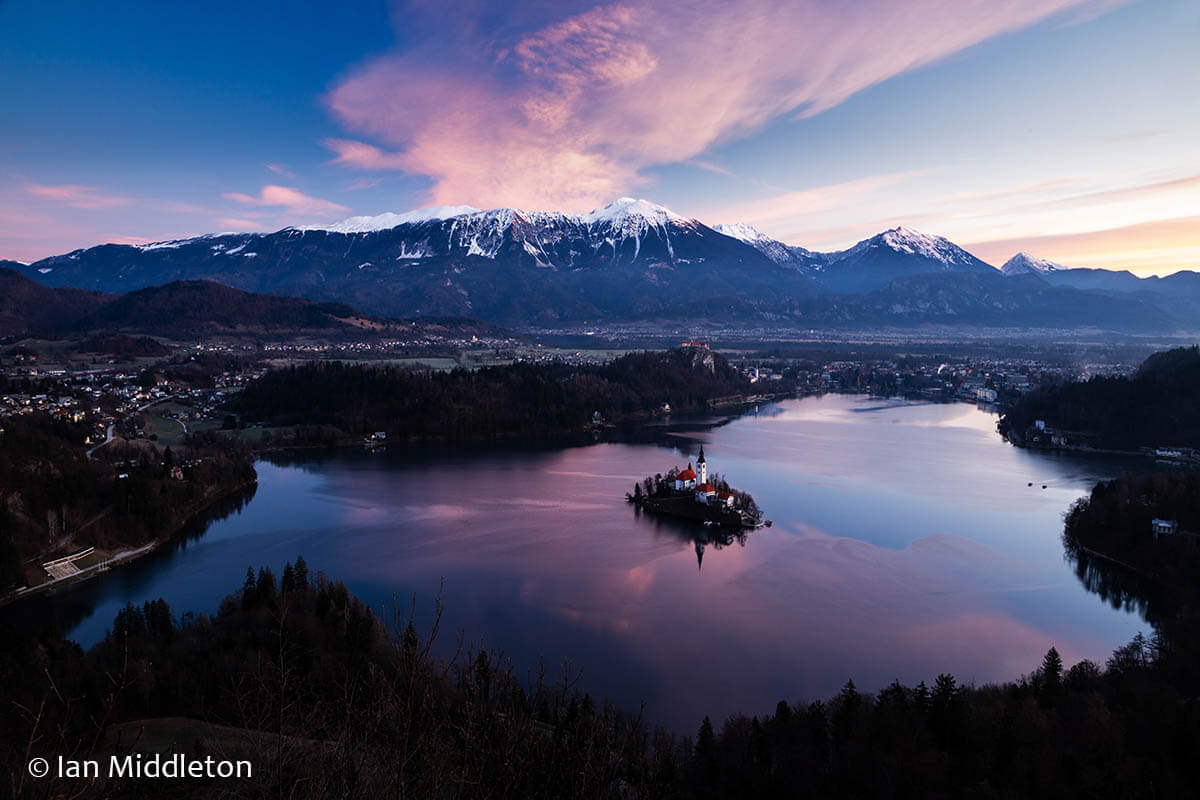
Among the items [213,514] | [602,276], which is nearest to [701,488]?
[213,514]

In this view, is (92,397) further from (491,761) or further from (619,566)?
(491,761)

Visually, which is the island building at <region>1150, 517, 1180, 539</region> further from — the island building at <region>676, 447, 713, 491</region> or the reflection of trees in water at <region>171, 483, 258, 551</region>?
the reflection of trees in water at <region>171, 483, 258, 551</region>

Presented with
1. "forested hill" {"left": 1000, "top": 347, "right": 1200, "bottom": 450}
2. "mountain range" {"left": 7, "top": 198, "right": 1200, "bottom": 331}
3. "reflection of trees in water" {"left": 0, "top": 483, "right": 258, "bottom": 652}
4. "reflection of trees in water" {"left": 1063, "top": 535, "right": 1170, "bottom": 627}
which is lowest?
"reflection of trees in water" {"left": 1063, "top": 535, "right": 1170, "bottom": 627}

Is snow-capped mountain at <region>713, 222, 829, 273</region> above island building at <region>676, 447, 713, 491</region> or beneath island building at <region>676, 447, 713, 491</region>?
above

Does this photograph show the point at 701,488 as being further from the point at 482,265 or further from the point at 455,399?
the point at 482,265

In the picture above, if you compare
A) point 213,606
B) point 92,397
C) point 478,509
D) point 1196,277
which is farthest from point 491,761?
point 1196,277

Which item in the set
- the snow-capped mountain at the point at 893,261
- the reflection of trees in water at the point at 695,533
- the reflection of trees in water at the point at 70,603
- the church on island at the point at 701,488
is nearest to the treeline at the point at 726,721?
the reflection of trees in water at the point at 70,603

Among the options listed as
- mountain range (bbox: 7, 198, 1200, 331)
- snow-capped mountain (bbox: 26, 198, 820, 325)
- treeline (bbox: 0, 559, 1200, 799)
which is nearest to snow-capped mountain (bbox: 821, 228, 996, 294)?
mountain range (bbox: 7, 198, 1200, 331)
